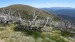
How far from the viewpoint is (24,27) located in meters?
18.5

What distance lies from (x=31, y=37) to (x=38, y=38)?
2.03 ft

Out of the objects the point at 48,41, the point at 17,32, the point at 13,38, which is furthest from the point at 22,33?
the point at 48,41

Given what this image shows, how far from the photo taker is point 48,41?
1564 centimetres

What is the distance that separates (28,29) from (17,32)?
5.03ft

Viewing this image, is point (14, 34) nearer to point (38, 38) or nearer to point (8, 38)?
point (8, 38)

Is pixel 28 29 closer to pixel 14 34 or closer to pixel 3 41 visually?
pixel 14 34

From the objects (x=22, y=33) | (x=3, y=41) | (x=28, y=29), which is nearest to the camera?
(x=3, y=41)

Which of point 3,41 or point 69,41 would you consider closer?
point 3,41

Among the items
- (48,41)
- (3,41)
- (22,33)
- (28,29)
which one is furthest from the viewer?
(28,29)

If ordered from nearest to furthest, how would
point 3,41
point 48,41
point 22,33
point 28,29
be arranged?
point 3,41 < point 48,41 < point 22,33 < point 28,29

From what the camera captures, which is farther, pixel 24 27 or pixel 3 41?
pixel 24 27

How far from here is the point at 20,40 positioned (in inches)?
593

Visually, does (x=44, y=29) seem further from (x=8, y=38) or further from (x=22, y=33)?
(x=8, y=38)

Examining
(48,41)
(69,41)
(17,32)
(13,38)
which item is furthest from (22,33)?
(69,41)
